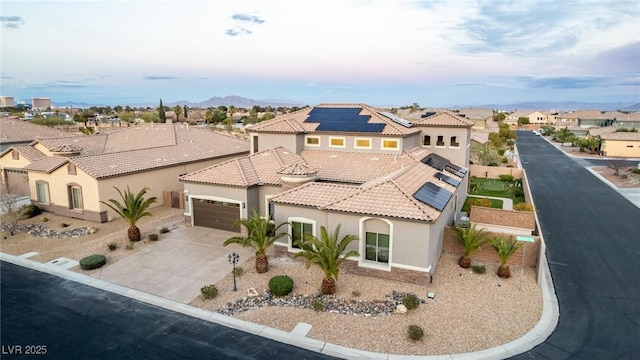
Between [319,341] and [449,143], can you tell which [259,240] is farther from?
[449,143]

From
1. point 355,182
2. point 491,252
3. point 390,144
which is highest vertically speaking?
point 390,144

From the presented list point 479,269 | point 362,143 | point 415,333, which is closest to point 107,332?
point 415,333

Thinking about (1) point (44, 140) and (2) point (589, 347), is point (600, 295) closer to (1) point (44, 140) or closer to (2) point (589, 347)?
(2) point (589, 347)

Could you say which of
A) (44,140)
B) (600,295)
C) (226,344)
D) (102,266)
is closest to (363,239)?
(226,344)

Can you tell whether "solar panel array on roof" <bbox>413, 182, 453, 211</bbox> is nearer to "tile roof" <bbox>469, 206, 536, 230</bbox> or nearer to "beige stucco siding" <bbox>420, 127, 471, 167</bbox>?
Result: "tile roof" <bbox>469, 206, 536, 230</bbox>

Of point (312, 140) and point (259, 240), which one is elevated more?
point (312, 140)

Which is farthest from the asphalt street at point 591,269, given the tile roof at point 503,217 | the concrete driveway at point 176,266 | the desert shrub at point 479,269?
the concrete driveway at point 176,266
